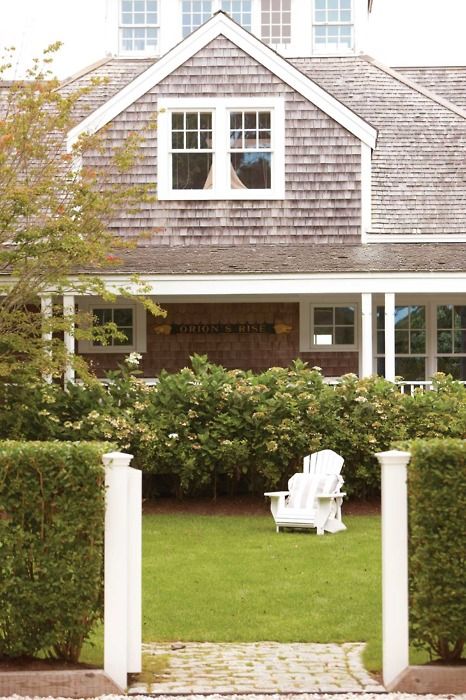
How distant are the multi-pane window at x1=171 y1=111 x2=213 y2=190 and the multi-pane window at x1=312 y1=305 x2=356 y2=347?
296 centimetres

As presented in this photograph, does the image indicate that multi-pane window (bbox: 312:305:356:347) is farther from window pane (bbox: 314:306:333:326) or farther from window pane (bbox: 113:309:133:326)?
window pane (bbox: 113:309:133:326)

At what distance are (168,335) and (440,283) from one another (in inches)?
200

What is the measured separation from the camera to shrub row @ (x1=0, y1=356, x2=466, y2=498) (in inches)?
516

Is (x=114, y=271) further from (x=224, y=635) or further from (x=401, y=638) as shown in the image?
(x=401, y=638)

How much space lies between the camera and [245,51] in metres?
17.7

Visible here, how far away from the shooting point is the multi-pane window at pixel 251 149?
17.7 meters

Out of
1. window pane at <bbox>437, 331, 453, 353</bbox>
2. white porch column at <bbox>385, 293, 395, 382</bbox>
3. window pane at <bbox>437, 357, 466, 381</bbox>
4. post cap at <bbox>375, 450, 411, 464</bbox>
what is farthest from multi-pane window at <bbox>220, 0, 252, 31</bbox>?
post cap at <bbox>375, 450, 411, 464</bbox>

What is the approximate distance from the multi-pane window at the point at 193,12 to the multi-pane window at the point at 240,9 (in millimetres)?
394

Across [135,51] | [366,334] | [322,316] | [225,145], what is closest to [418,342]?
[322,316]

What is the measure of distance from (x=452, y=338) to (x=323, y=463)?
7.02 meters

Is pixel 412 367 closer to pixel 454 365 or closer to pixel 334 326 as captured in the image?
pixel 454 365

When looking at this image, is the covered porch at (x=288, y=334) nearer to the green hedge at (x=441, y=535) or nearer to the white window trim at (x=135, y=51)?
the white window trim at (x=135, y=51)

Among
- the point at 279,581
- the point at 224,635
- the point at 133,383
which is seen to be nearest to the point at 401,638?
the point at 224,635

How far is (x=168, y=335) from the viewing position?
61.0 ft
